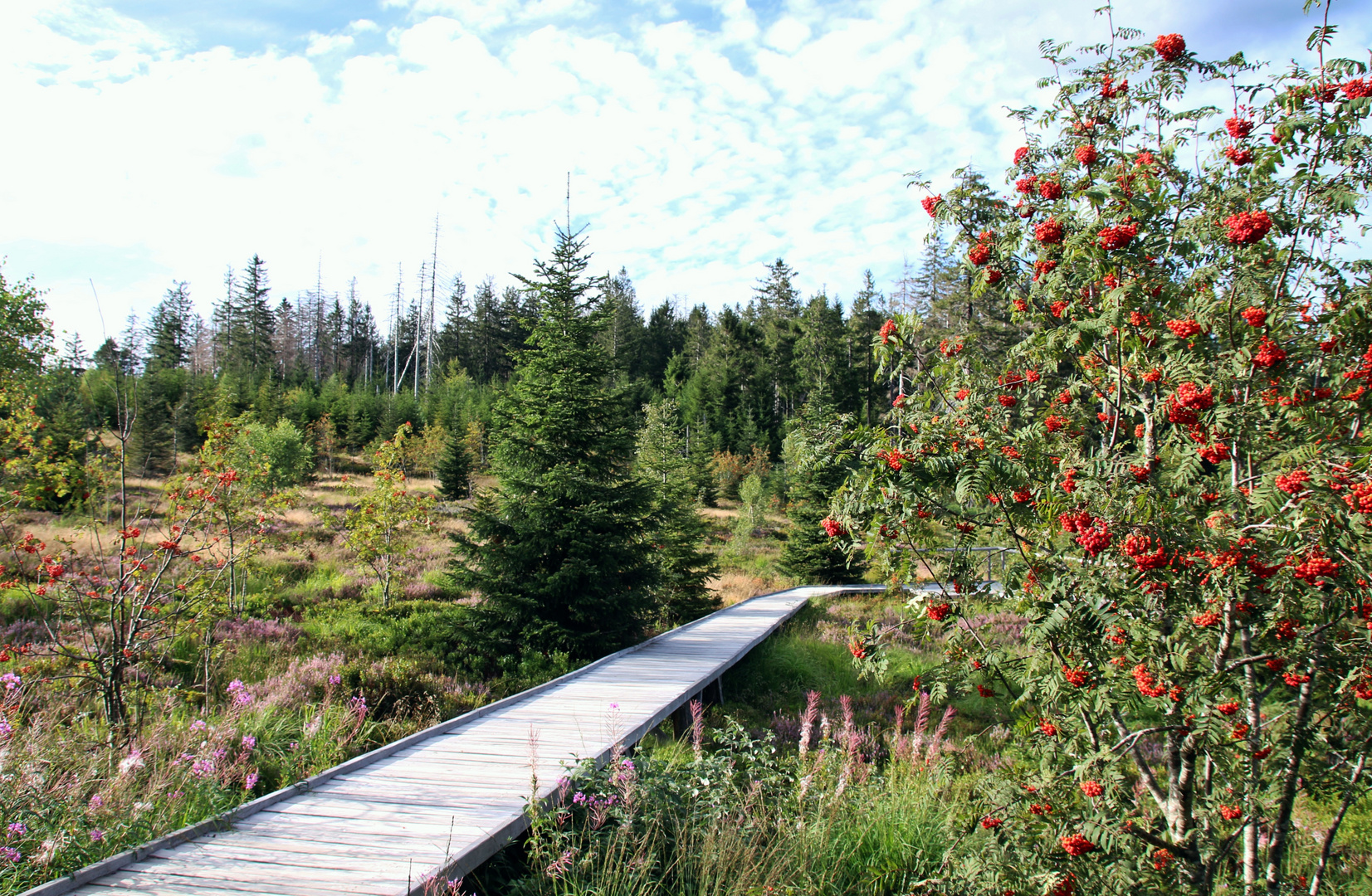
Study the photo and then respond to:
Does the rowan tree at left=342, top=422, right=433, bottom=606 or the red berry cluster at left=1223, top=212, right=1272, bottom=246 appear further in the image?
the rowan tree at left=342, top=422, right=433, bottom=606

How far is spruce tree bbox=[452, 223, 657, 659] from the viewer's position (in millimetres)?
9273

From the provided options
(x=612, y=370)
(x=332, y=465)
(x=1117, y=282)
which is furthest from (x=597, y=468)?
(x=332, y=465)

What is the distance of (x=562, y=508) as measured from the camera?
9.52 meters

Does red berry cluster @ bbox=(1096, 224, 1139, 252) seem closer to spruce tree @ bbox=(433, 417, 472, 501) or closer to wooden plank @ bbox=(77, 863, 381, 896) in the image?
wooden plank @ bbox=(77, 863, 381, 896)

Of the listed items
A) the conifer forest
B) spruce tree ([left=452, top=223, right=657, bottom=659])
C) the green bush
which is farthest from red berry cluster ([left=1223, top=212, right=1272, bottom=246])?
the green bush

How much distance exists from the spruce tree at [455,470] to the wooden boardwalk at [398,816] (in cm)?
2330

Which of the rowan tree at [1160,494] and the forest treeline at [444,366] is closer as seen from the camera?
the rowan tree at [1160,494]

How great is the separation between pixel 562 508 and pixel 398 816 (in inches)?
226

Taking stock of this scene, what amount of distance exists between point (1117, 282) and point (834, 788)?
328cm

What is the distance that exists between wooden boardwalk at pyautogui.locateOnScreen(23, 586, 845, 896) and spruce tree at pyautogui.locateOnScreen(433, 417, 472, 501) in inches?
917

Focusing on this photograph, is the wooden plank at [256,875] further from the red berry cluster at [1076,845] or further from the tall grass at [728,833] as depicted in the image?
the red berry cluster at [1076,845]

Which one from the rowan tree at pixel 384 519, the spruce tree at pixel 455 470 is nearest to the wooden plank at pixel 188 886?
the rowan tree at pixel 384 519

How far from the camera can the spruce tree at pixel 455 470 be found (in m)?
28.7

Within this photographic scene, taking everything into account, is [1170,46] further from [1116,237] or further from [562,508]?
[562,508]
